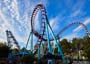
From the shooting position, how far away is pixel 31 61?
44.4 metres

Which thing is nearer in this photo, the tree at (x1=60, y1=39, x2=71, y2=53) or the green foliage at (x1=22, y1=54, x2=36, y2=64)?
the green foliage at (x1=22, y1=54, x2=36, y2=64)

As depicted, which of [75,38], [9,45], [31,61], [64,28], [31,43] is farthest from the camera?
[75,38]

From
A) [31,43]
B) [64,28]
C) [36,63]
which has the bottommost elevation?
[36,63]

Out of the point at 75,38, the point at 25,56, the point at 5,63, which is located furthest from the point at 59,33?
the point at 75,38

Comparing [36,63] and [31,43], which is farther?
[31,43]

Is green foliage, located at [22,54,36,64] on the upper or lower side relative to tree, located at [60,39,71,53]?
lower

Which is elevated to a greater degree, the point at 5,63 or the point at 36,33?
the point at 36,33

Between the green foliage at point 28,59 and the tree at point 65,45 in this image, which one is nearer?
the green foliage at point 28,59

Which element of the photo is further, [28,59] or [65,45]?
[65,45]

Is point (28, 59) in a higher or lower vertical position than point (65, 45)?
lower

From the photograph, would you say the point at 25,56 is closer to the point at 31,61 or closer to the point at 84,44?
the point at 31,61

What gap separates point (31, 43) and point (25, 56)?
11.2 feet

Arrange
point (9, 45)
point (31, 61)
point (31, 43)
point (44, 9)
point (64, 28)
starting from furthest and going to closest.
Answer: point (9, 45) < point (64, 28) < point (31, 43) < point (31, 61) < point (44, 9)

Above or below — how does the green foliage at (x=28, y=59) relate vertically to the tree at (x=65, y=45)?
below
